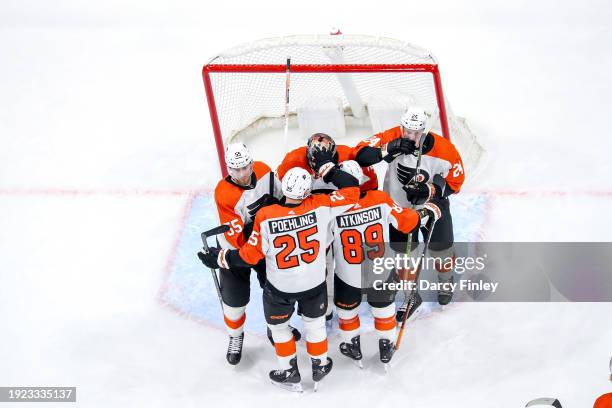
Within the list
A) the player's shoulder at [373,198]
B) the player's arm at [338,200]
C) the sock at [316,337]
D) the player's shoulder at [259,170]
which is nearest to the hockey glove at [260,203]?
the player's shoulder at [259,170]

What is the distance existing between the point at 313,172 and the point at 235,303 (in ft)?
2.38

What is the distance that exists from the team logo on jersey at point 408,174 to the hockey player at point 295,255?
1.51 feet

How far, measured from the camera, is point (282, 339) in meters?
3.65

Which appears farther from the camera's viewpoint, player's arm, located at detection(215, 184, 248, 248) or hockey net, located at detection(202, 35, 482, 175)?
hockey net, located at detection(202, 35, 482, 175)

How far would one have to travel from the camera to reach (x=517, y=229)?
4574mm

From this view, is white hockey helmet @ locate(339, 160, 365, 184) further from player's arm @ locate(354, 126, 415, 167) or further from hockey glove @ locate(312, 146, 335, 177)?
player's arm @ locate(354, 126, 415, 167)

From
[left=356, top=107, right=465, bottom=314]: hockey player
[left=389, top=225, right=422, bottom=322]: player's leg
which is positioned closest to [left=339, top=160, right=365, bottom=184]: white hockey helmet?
[left=356, top=107, right=465, bottom=314]: hockey player

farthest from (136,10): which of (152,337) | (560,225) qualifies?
(560,225)

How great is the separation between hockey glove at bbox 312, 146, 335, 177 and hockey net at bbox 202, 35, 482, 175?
3.49ft

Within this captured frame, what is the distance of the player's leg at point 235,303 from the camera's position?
3.74 m

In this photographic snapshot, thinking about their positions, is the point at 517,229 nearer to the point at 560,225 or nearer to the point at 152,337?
the point at 560,225

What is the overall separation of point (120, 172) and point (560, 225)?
2.80 meters

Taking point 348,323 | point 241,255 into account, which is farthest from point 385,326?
point 241,255

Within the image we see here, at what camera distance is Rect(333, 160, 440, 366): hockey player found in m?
3.49
